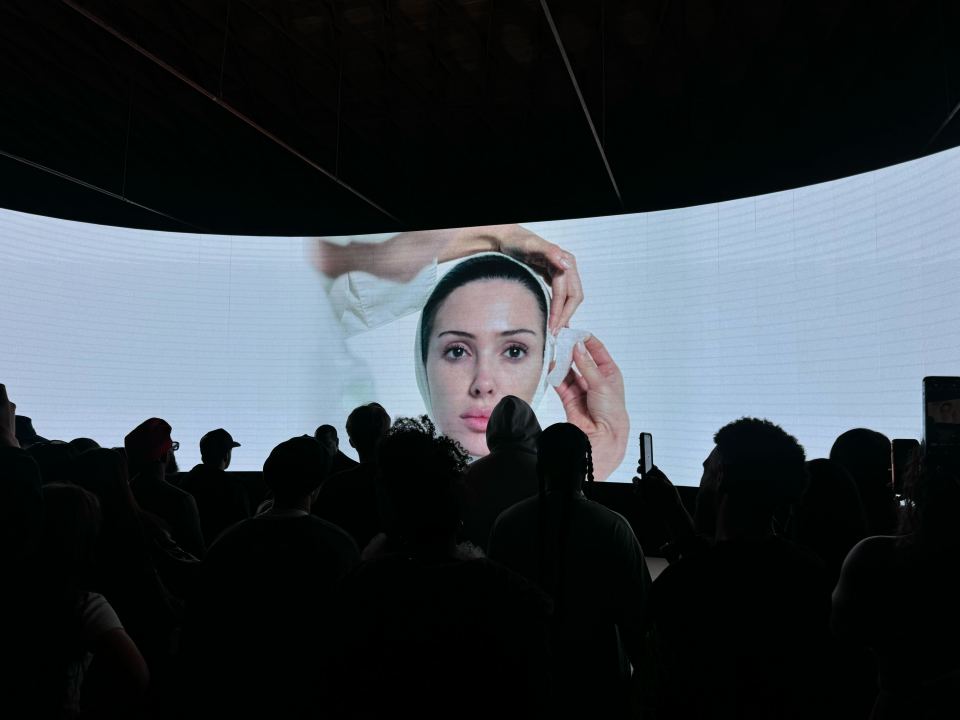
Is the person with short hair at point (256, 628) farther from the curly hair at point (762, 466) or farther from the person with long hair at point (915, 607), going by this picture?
the person with long hair at point (915, 607)

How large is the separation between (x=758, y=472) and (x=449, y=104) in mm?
6021

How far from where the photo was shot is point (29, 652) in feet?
4.55

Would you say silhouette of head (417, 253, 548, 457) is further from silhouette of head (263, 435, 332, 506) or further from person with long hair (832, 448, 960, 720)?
person with long hair (832, 448, 960, 720)

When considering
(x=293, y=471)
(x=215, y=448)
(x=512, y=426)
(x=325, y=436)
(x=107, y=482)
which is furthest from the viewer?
(x=325, y=436)

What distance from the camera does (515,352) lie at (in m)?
6.54

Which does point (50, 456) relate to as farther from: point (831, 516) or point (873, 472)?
point (873, 472)

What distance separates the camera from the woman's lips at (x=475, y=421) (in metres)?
6.62

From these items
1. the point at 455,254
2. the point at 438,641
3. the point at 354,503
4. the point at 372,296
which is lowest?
the point at 438,641

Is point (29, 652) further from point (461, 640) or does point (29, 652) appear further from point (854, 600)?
point (854, 600)

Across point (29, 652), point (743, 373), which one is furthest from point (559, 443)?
point (743, 373)

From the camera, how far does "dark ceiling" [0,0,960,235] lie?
518cm

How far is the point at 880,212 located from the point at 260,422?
6.32 m

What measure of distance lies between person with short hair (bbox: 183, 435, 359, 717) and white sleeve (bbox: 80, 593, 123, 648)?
211 mm

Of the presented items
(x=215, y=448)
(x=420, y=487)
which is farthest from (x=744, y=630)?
(x=215, y=448)
